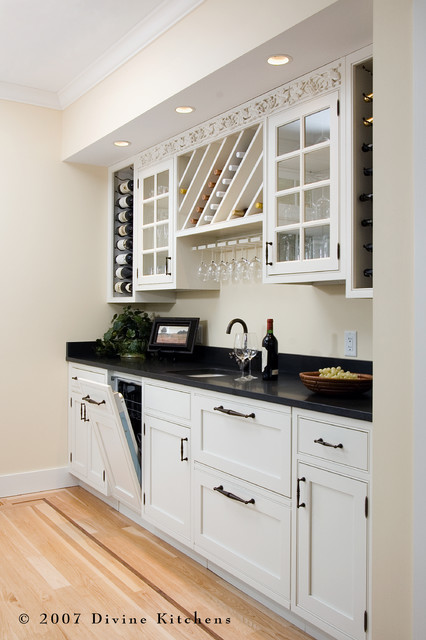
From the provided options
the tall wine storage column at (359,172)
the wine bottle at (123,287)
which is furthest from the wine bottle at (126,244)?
the tall wine storage column at (359,172)

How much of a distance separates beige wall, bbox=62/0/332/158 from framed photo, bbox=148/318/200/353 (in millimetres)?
1268

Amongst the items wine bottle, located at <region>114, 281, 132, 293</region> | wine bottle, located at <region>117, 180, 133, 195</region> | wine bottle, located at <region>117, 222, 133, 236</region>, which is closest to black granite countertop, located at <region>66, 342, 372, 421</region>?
wine bottle, located at <region>114, 281, 132, 293</region>

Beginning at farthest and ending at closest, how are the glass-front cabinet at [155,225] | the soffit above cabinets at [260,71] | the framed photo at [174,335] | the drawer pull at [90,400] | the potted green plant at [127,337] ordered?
the potted green plant at [127,337] → the framed photo at [174,335] → the glass-front cabinet at [155,225] → the drawer pull at [90,400] → the soffit above cabinets at [260,71]

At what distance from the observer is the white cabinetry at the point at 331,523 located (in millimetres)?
1979

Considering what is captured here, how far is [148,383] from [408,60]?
212 centimetres

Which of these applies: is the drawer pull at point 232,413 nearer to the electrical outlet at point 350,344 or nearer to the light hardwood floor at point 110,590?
the electrical outlet at point 350,344

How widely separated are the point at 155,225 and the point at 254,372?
1.26 metres

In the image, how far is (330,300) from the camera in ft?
9.75

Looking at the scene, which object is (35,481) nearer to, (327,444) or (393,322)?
(327,444)

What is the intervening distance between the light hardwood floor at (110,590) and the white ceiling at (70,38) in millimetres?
2660

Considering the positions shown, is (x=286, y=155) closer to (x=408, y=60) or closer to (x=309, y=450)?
(x=408, y=60)

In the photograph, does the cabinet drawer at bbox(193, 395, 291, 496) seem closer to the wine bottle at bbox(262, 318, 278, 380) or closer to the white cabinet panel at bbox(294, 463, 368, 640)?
the white cabinet panel at bbox(294, 463, 368, 640)

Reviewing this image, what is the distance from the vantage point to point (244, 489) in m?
2.52

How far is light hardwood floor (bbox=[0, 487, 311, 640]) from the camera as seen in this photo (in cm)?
235
